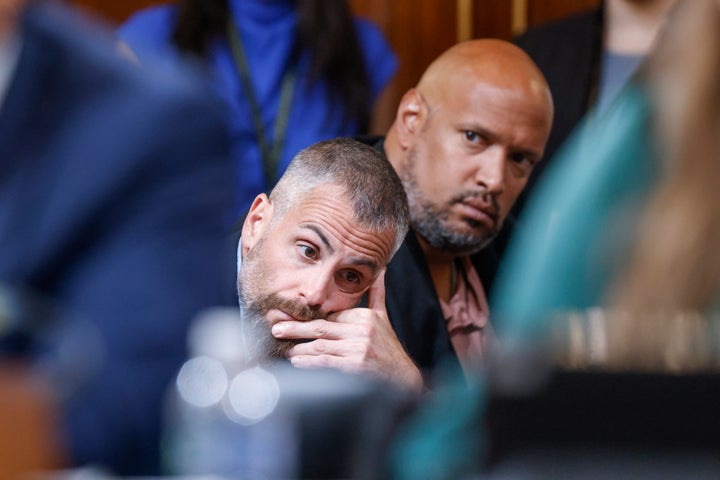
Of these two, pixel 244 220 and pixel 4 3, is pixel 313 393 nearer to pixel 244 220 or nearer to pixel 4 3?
pixel 4 3

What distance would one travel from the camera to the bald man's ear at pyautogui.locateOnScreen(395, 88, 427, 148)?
88.2 inches

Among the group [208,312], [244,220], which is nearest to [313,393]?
[208,312]

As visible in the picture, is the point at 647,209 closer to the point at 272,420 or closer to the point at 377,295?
the point at 272,420

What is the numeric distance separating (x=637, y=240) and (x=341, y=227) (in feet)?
2.78

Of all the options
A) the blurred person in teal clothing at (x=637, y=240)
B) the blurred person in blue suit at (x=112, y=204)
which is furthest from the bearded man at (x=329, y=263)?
the blurred person in blue suit at (x=112, y=204)

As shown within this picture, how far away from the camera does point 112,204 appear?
1.12 metres

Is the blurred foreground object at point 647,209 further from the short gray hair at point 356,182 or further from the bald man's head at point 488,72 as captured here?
the bald man's head at point 488,72

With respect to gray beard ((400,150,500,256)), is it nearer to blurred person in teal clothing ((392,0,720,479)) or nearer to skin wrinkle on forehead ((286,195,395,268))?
skin wrinkle on forehead ((286,195,395,268))

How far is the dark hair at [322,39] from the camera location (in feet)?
7.54

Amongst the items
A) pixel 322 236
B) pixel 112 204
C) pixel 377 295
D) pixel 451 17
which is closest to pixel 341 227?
pixel 322 236

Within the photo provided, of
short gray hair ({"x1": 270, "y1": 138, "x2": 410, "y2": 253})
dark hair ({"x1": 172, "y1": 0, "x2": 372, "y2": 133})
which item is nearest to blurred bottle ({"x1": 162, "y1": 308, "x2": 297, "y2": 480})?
short gray hair ({"x1": 270, "y1": 138, "x2": 410, "y2": 253})

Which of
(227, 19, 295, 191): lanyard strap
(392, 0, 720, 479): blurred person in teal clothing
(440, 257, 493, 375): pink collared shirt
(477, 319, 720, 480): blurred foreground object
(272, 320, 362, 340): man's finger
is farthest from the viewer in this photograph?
(227, 19, 295, 191): lanyard strap

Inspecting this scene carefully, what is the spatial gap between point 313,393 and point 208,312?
229mm

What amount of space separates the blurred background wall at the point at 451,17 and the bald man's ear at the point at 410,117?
2.28 feet
